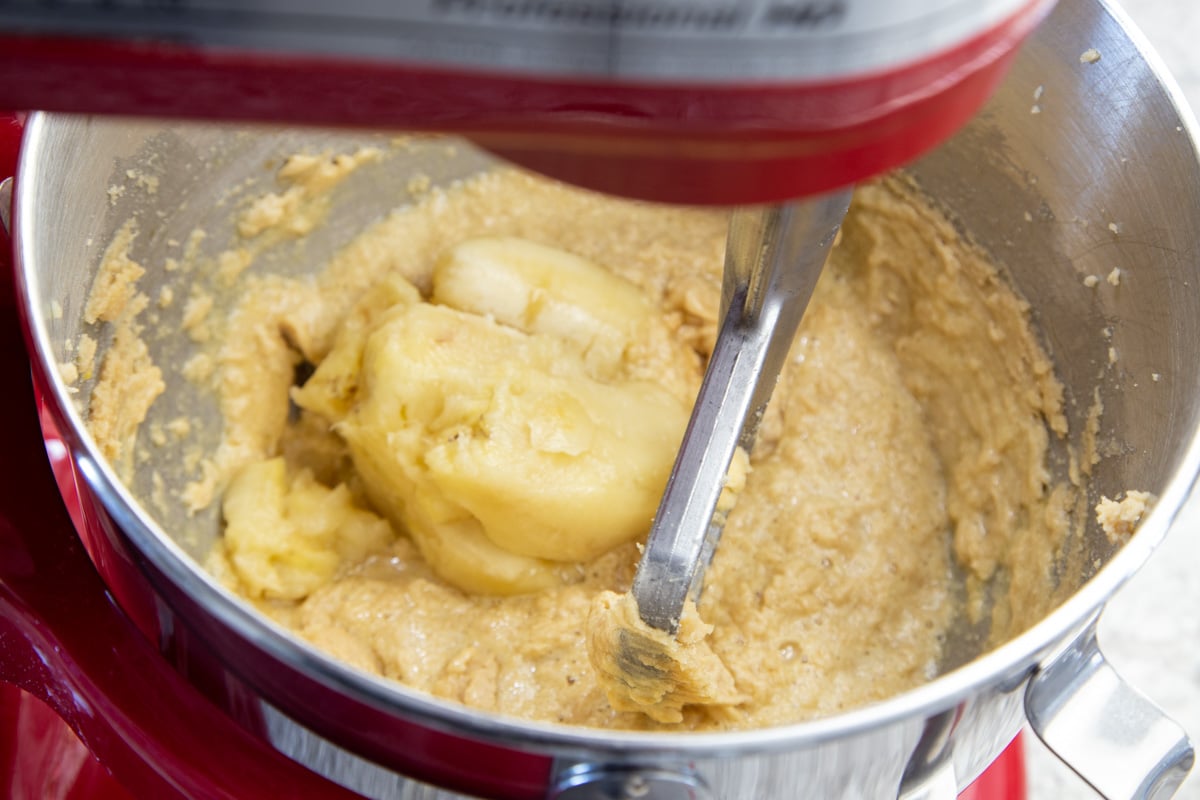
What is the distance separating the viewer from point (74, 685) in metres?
0.71

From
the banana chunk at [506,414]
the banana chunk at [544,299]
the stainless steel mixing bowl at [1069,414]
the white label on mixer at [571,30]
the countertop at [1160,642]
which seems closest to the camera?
the white label on mixer at [571,30]

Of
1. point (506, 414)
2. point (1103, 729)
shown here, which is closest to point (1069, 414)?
point (1103, 729)

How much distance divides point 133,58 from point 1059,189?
29.3 inches

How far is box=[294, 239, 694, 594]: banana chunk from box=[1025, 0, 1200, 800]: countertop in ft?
2.21

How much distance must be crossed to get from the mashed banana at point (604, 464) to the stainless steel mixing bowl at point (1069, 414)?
5 cm

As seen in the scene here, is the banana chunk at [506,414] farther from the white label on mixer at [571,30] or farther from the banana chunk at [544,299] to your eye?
the white label on mixer at [571,30]

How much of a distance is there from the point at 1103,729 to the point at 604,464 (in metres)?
0.43

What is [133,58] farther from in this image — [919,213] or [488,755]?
[919,213]

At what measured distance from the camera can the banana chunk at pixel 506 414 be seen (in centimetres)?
90

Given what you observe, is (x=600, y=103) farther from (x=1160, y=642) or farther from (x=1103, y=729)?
(x=1160, y=642)

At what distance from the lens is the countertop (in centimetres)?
128

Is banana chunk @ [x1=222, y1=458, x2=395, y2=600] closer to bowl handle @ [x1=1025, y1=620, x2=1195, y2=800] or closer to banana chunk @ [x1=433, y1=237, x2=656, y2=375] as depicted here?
banana chunk @ [x1=433, y1=237, x2=656, y2=375]

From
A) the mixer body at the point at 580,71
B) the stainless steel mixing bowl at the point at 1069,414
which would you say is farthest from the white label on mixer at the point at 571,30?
the stainless steel mixing bowl at the point at 1069,414

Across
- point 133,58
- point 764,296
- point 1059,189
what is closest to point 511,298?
point 764,296
